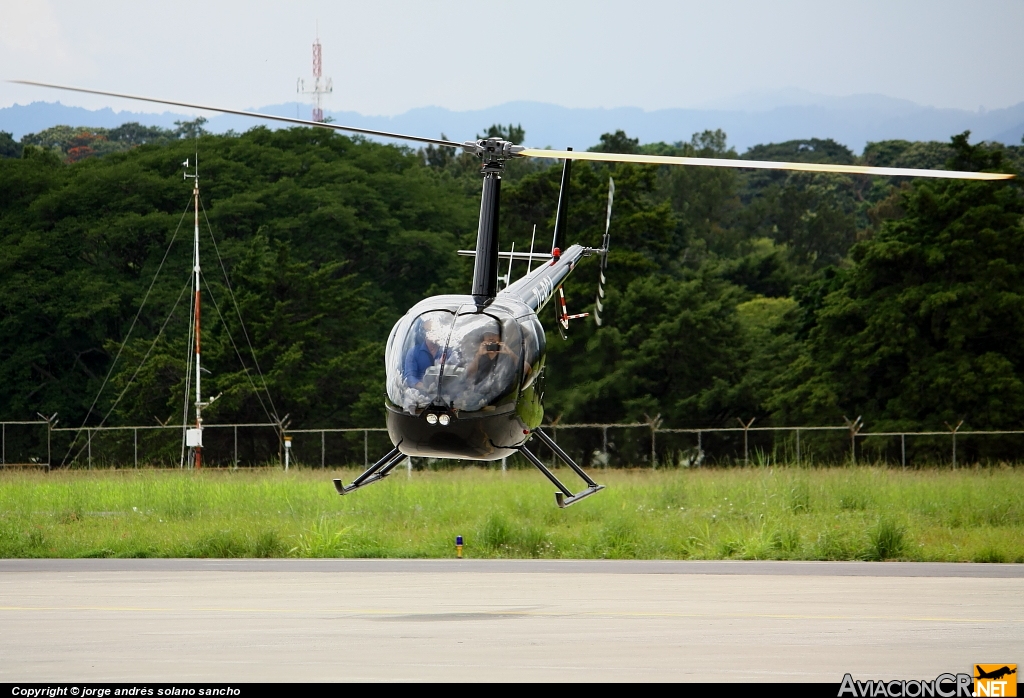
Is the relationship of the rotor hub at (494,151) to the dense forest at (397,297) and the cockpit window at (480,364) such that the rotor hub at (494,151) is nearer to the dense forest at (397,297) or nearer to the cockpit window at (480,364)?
the cockpit window at (480,364)

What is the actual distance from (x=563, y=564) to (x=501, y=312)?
9.19 m

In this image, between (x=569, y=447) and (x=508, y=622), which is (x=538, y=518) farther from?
(x=569, y=447)

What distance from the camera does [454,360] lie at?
593 inches

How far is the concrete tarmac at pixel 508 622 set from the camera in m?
10.0

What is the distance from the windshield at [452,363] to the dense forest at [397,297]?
36778 millimetres

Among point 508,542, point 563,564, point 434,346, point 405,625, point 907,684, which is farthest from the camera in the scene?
point 508,542

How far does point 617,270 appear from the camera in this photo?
6247 cm

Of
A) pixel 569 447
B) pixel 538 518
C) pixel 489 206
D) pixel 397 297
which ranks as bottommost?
pixel 569 447

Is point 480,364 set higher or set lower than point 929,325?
higher

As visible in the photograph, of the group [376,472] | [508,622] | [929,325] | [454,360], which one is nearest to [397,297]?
[929,325]

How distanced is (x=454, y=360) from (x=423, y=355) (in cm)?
34

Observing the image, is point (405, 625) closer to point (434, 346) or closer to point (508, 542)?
point (434, 346)

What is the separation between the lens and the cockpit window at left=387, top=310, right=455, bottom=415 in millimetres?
14992

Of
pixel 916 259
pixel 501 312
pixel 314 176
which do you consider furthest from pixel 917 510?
pixel 314 176
